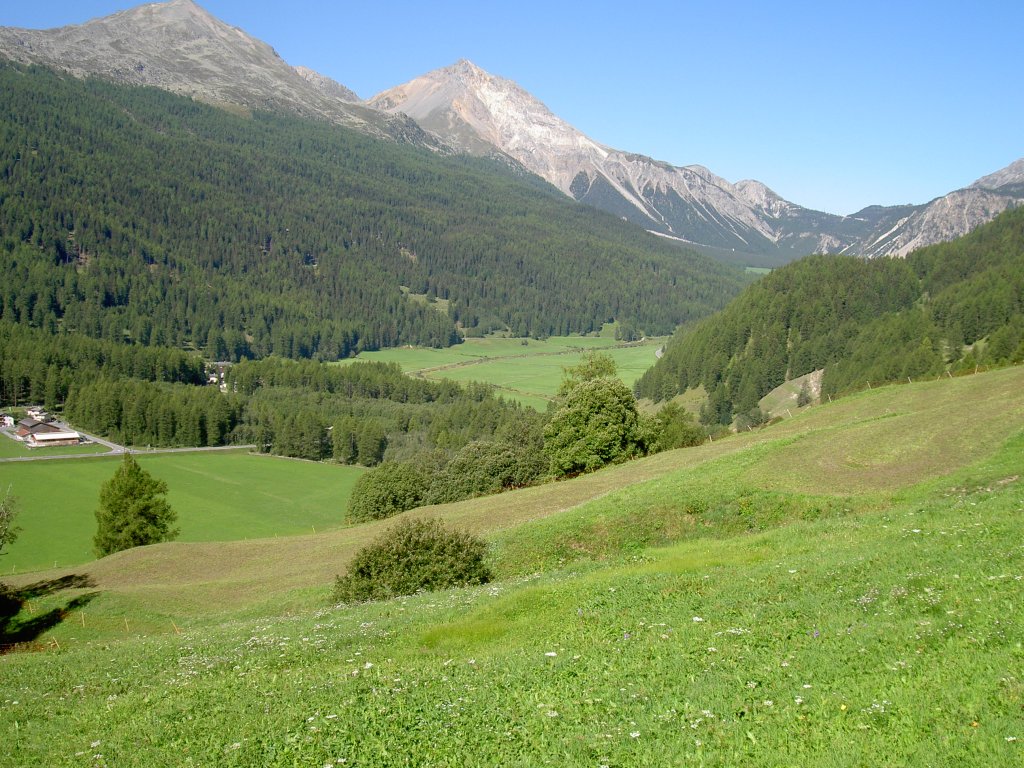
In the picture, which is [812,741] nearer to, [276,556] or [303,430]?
[276,556]

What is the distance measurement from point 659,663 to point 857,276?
189844 mm

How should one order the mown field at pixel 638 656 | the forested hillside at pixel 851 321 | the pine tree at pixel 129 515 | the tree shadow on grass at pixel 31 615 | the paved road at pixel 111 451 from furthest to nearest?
1. the forested hillside at pixel 851 321
2. the paved road at pixel 111 451
3. the pine tree at pixel 129 515
4. the tree shadow on grass at pixel 31 615
5. the mown field at pixel 638 656

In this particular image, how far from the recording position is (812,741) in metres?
11.8

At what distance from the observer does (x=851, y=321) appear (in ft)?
561

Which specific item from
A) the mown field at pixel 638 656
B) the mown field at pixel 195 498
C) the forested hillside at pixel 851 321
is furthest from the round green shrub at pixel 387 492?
the forested hillside at pixel 851 321

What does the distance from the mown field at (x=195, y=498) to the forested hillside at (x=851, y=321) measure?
85.8 m

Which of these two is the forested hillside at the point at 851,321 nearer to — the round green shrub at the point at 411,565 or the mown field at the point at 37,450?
the round green shrub at the point at 411,565

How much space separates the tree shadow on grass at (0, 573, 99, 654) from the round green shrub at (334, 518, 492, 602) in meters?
16.7

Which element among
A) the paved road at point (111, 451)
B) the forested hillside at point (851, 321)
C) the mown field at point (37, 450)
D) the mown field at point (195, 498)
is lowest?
the mown field at point (195, 498)

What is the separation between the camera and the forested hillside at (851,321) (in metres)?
138

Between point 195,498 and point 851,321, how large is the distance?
464 feet

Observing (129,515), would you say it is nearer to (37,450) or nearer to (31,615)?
(31,615)

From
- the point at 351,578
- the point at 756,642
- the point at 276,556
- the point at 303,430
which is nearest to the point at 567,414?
the point at 276,556

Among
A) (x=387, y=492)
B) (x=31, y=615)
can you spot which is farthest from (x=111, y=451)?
(x=31, y=615)
